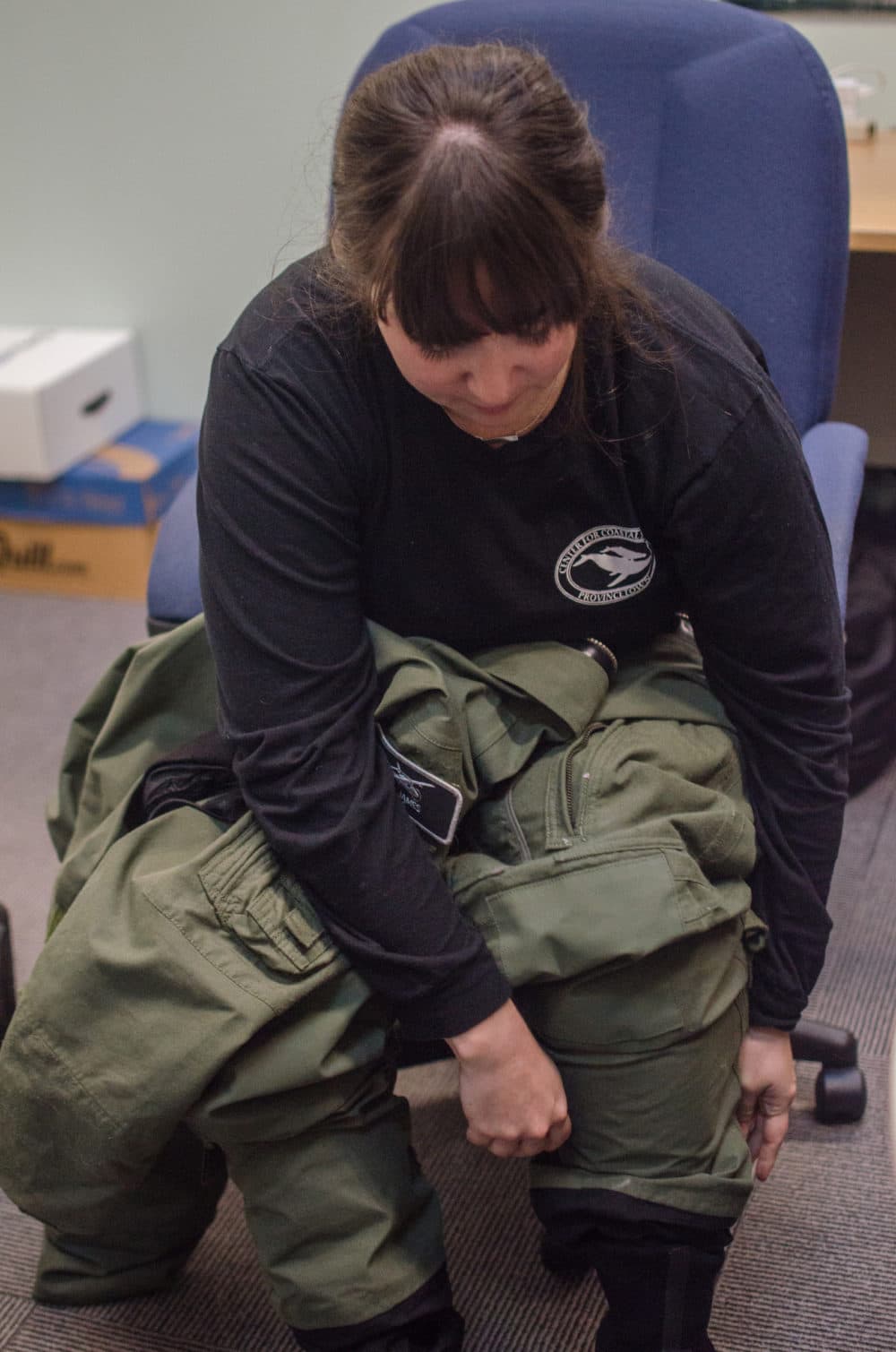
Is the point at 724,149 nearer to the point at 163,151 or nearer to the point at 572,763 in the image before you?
the point at 572,763

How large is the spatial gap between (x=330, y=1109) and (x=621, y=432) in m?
0.47

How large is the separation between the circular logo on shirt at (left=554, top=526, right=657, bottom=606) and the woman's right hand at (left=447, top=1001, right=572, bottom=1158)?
0.91 ft

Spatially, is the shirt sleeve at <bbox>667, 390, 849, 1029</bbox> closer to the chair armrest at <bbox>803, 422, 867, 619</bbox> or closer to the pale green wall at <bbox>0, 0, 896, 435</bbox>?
the chair armrest at <bbox>803, 422, 867, 619</bbox>

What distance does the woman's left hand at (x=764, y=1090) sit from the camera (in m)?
0.93

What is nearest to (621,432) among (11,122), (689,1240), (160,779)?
(160,779)

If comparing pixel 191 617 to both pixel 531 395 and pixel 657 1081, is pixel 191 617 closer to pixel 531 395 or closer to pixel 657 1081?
pixel 531 395

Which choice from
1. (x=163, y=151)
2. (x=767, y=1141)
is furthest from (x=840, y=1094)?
(x=163, y=151)

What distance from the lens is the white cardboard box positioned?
6.70 ft

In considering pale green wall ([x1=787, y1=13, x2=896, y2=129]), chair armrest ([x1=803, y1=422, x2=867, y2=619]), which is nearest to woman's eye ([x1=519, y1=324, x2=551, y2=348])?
chair armrest ([x1=803, y1=422, x2=867, y2=619])

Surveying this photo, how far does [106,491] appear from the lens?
211 cm

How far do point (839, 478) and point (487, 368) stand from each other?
48cm

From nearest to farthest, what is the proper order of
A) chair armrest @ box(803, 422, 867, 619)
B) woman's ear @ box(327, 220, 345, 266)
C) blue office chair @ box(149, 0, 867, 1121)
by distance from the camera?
woman's ear @ box(327, 220, 345, 266) → chair armrest @ box(803, 422, 867, 619) → blue office chair @ box(149, 0, 867, 1121)

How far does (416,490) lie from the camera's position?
85 cm

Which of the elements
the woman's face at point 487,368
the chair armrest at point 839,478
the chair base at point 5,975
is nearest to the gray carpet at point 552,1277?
the chair base at point 5,975
